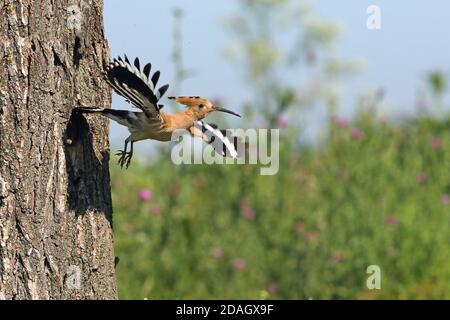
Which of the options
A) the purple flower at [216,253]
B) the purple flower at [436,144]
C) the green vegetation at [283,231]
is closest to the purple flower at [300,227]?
the green vegetation at [283,231]

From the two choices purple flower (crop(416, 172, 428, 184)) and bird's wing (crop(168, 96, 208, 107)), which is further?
purple flower (crop(416, 172, 428, 184))

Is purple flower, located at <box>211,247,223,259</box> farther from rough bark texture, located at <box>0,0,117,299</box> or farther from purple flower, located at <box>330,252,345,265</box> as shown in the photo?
rough bark texture, located at <box>0,0,117,299</box>

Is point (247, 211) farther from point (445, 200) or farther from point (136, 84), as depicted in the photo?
point (136, 84)

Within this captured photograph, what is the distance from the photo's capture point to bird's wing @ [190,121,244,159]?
4359 mm

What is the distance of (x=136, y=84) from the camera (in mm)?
3809

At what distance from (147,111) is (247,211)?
3396mm

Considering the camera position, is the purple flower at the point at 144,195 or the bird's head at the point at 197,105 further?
the purple flower at the point at 144,195

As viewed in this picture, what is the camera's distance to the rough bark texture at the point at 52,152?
152 inches

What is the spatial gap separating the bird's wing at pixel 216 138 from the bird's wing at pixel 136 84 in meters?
0.50

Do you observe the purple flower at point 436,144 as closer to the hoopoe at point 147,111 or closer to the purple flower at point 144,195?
the purple flower at point 144,195

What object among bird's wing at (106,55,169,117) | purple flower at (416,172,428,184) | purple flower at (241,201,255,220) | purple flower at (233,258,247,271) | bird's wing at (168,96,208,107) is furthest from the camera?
purple flower at (416,172,428,184)

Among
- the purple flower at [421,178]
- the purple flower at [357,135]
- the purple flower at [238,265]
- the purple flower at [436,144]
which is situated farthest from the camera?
the purple flower at [436,144]

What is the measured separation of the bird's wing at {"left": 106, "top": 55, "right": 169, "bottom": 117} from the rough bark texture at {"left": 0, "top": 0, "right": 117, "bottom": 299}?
24 cm

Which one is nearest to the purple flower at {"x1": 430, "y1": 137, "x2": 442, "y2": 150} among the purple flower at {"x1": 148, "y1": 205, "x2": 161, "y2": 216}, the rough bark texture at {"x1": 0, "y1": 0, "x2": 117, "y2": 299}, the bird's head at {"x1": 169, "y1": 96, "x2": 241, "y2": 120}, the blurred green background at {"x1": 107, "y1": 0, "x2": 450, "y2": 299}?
the blurred green background at {"x1": 107, "y1": 0, "x2": 450, "y2": 299}
